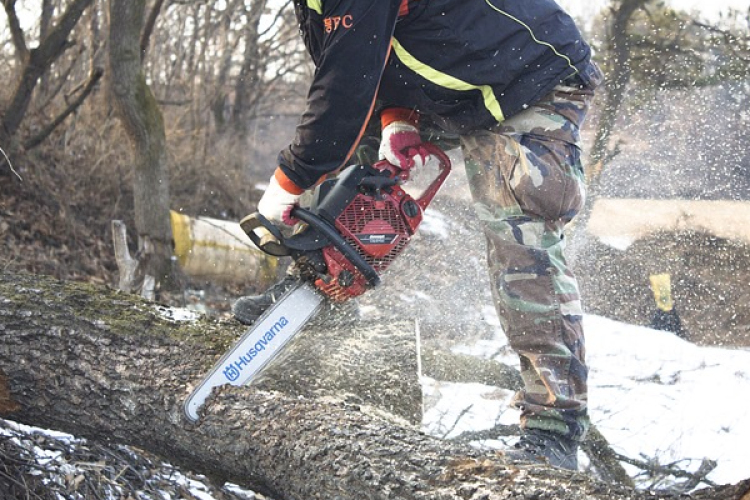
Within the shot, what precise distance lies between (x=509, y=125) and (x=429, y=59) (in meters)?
0.34

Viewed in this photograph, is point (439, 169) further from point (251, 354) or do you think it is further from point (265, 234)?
point (251, 354)

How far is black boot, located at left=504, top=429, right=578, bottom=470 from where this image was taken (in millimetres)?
2176

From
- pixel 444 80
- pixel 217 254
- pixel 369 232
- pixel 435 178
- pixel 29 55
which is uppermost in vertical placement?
pixel 29 55

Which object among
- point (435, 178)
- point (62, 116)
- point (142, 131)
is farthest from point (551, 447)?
point (62, 116)

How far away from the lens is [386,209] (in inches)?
95.0

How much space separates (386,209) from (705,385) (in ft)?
7.87

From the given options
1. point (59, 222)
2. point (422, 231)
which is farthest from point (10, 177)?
point (422, 231)

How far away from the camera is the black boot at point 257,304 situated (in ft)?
8.66

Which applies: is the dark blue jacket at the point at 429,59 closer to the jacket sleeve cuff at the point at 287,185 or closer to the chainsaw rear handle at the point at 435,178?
the jacket sleeve cuff at the point at 287,185

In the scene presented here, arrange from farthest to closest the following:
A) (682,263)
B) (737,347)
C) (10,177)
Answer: (682,263) → (10,177) → (737,347)

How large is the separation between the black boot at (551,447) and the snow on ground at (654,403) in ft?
2.42

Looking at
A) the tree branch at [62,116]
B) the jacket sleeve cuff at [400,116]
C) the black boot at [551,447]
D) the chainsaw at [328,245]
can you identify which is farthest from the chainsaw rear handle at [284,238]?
the tree branch at [62,116]

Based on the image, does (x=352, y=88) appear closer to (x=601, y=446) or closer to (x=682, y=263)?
(x=601, y=446)

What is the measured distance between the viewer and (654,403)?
3.62 metres
